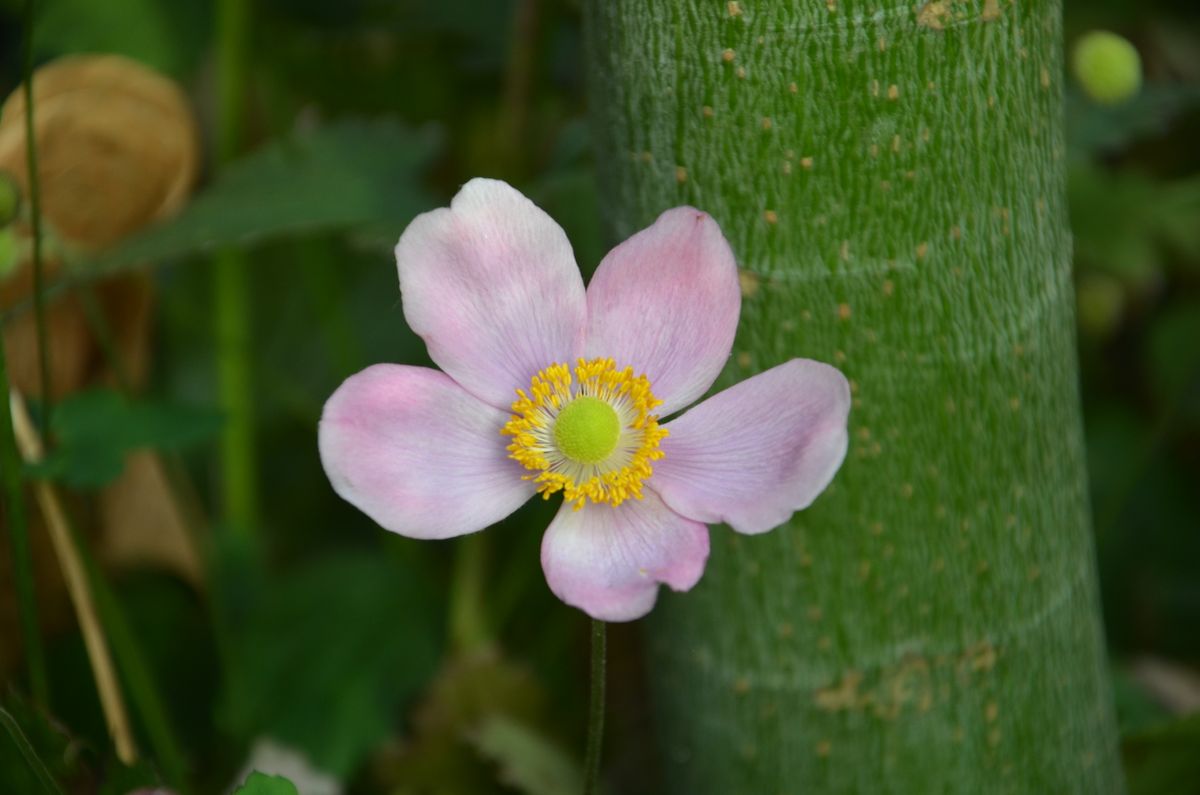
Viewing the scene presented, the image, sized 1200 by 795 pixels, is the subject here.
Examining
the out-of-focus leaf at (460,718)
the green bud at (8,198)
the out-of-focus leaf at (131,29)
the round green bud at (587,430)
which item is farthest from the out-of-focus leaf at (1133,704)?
the out-of-focus leaf at (131,29)

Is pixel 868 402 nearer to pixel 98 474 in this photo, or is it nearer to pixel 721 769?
pixel 721 769

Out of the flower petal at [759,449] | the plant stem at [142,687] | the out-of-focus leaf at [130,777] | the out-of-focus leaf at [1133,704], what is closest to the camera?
the flower petal at [759,449]

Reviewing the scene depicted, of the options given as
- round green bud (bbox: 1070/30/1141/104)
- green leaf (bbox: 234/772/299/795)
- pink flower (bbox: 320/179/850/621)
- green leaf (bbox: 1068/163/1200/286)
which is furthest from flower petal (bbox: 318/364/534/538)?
green leaf (bbox: 1068/163/1200/286)

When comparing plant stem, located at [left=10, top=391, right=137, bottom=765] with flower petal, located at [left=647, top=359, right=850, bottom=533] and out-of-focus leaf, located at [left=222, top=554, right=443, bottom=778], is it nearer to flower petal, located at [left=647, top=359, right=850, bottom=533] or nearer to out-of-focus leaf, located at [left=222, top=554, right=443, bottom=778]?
out-of-focus leaf, located at [left=222, top=554, right=443, bottom=778]

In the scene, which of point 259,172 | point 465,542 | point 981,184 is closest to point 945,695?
point 981,184

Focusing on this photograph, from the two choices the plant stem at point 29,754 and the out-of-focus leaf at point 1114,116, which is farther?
the out-of-focus leaf at point 1114,116

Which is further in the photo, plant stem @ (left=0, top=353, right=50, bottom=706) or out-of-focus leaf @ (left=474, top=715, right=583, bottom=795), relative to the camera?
out-of-focus leaf @ (left=474, top=715, right=583, bottom=795)

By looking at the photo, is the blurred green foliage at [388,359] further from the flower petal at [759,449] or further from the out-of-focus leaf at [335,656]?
the flower petal at [759,449]
